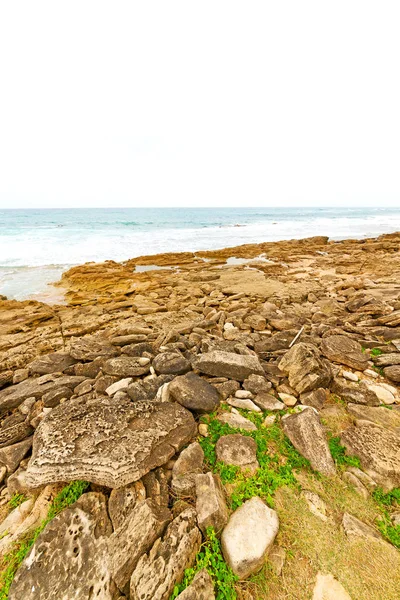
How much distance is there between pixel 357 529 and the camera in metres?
1.99

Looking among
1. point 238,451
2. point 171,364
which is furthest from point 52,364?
point 238,451

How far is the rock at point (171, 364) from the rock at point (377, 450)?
2.25 m

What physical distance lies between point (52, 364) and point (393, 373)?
5.70 metres

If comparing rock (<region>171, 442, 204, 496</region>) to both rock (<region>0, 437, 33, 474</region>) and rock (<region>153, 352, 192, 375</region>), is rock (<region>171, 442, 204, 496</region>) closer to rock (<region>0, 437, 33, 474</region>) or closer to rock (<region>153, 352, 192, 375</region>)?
rock (<region>153, 352, 192, 375</region>)

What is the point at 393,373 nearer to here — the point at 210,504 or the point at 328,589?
the point at 328,589

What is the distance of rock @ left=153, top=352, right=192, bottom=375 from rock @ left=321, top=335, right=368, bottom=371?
7.88 ft

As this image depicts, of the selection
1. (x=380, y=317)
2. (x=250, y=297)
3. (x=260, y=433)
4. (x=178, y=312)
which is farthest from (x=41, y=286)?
(x=380, y=317)

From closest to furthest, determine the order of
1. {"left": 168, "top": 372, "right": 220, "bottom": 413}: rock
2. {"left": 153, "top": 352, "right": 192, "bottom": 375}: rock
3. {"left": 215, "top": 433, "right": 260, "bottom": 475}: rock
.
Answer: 1. {"left": 215, "top": 433, "right": 260, "bottom": 475}: rock
2. {"left": 168, "top": 372, "right": 220, "bottom": 413}: rock
3. {"left": 153, "top": 352, "right": 192, "bottom": 375}: rock

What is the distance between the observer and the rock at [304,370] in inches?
138

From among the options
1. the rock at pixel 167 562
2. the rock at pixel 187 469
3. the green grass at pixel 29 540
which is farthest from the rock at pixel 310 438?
the green grass at pixel 29 540

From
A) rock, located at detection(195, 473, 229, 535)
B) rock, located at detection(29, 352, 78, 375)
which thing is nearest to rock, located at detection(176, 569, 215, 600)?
rock, located at detection(195, 473, 229, 535)

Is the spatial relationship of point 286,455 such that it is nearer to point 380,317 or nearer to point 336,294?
point 380,317

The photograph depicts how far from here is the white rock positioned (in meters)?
3.60

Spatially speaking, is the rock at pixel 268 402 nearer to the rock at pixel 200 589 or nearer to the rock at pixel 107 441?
the rock at pixel 107 441
